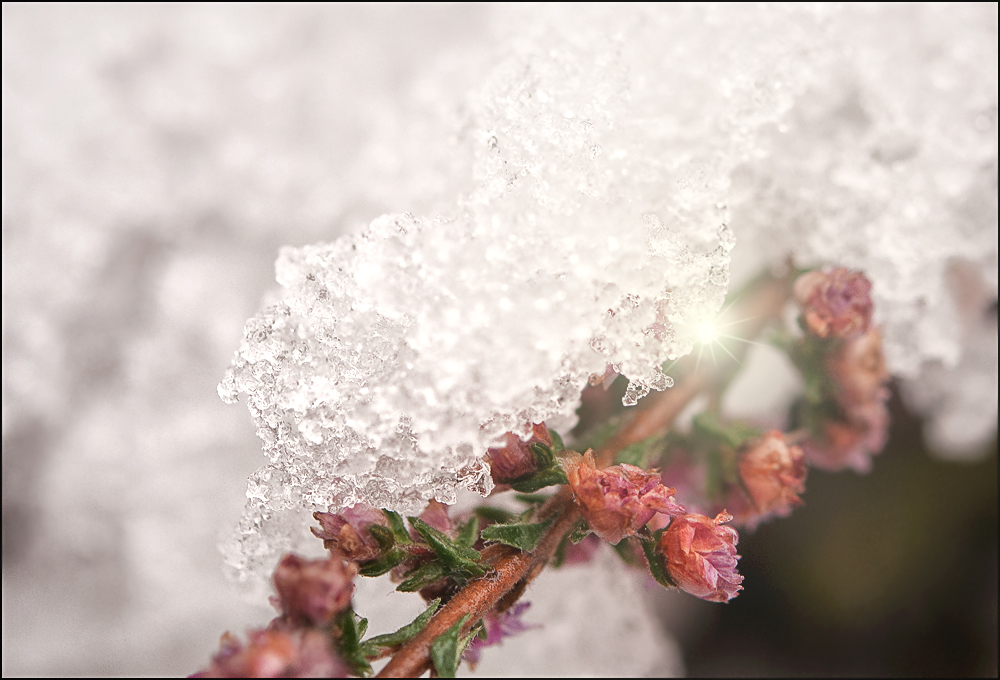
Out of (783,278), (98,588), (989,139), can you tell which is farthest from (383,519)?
(989,139)

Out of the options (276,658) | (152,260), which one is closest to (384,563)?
(276,658)

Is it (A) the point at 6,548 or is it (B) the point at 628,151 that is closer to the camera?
(B) the point at 628,151

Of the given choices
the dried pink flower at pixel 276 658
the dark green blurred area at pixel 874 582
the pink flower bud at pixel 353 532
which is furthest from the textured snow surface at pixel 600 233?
the dark green blurred area at pixel 874 582

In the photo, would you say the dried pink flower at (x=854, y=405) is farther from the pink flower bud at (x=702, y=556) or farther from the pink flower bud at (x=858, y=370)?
the pink flower bud at (x=702, y=556)

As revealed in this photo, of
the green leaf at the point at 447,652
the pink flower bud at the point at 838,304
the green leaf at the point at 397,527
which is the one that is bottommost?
the green leaf at the point at 447,652

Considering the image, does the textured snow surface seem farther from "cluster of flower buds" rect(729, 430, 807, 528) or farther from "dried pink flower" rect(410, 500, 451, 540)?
"cluster of flower buds" rect(729, 430, 807, 528)

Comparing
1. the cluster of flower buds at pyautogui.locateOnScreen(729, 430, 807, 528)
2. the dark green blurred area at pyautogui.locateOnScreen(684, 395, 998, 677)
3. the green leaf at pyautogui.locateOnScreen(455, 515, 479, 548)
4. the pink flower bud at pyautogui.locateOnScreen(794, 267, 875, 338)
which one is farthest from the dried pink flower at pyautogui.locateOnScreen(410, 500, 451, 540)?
the dark green blurred area at pyautogui.locateOnScreen(684, 395, 998, 677)

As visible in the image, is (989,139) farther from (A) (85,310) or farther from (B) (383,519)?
(A) (85,310)
